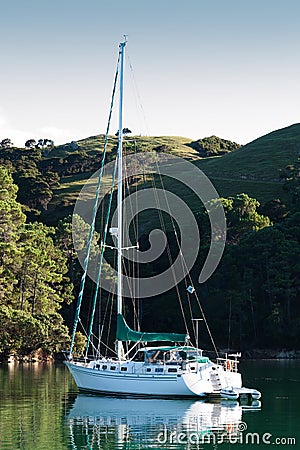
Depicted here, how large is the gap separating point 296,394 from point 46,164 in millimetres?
124527

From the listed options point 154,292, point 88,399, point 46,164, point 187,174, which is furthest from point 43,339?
point 46,164

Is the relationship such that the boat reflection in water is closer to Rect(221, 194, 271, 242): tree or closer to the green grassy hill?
Rect(221, 194, 271, 242): tree

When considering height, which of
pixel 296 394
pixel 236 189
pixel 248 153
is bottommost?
pixel 296 394

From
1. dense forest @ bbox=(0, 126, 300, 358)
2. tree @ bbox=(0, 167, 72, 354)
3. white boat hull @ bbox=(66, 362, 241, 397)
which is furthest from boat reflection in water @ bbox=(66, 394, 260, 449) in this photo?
dense forest @ bbox=(0, 126, 300, 358)

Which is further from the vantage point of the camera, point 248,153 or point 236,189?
point 248,153

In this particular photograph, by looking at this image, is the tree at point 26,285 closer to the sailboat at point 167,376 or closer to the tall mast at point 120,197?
the tall mast at point 120,197

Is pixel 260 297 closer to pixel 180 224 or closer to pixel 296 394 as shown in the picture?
pixel 180 224

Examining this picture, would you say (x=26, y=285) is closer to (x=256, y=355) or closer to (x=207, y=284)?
(x=207, y=284)

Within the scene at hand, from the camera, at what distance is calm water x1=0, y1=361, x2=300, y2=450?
28.5 metres

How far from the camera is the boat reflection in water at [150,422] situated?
28.9m

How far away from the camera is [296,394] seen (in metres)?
45.2

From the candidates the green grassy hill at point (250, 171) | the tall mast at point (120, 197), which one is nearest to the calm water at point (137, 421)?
the tall mast at point (120, 197)
